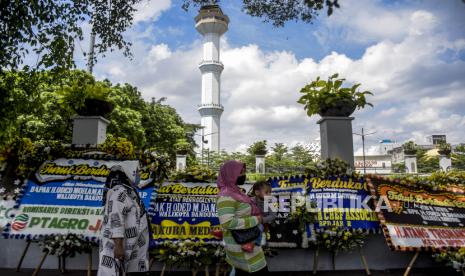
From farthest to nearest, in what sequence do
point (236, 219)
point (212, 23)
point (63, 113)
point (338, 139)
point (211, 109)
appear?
point (212, 23)
point (211, 109)
point (63, 113)
point (338, 139)
point (236, 219)

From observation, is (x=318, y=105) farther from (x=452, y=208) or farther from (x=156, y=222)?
(x=156, y=222)

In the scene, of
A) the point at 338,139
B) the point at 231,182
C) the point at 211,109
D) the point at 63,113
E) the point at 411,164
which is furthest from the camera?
the point at 211,109

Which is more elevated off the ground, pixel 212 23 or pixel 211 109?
pixel 212 23

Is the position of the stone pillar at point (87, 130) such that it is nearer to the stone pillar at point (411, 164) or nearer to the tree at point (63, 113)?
the tree at point (63, 113)

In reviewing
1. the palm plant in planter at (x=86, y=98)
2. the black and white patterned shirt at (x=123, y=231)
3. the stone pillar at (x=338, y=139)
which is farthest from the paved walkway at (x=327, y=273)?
the palm plant in planter at (x=86, y=98)

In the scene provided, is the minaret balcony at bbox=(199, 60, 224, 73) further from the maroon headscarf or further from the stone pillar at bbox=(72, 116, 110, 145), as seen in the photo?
the maroon headscarf

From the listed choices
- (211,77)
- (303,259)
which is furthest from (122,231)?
(211,77)

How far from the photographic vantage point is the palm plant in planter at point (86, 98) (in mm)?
7898

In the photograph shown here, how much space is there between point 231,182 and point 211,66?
91724mm

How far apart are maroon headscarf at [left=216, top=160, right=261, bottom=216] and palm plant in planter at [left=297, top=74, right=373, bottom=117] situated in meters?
4.79

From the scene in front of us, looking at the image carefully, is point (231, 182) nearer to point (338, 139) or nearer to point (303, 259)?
point (303, 259)

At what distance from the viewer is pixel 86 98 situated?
8.05 metres

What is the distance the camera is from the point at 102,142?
8141mm

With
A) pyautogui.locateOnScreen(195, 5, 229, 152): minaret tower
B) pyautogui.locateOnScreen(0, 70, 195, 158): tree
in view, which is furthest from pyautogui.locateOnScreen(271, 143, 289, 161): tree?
pyautogui.locateOnScreen(195, 5, 229, 152): minaret tower
